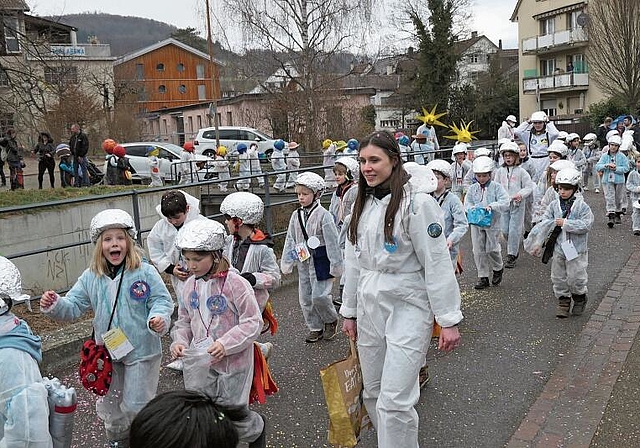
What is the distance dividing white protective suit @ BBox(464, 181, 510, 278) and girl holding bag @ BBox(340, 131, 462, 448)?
479cm

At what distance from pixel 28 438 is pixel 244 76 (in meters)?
30.4

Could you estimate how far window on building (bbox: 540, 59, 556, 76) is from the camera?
49469 millimetres

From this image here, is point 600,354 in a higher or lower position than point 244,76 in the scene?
lower

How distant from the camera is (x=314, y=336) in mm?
6617

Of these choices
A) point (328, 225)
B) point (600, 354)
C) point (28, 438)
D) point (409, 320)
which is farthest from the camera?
point (328, 225)

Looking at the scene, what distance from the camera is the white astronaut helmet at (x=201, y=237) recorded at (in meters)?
3.84

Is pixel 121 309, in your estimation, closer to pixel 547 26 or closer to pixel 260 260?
pixel 260 260

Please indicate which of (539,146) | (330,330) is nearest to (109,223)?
(330,330)

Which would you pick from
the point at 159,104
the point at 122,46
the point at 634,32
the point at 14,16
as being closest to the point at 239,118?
the point at 634,32

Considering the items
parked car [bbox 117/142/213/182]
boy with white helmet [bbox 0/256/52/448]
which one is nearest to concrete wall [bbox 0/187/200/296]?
boy with white helmet [bbox 0/256/52/448]

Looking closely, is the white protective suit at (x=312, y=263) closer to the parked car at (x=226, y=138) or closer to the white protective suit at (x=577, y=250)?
the white protective suit at (x=577, y=250)

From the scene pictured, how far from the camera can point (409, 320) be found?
144 inches

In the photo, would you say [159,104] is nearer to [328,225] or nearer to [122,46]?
[122,46]

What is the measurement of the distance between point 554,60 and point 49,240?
4554cm
